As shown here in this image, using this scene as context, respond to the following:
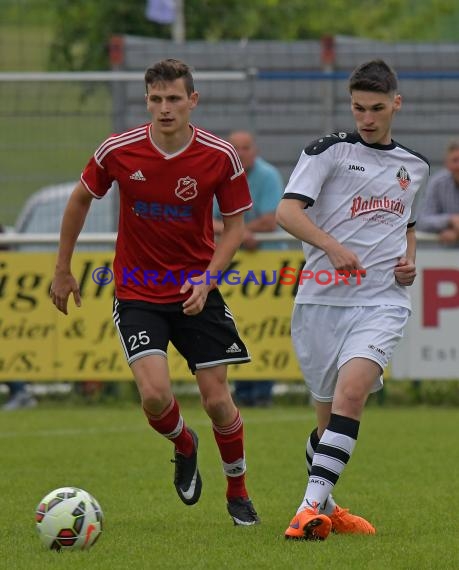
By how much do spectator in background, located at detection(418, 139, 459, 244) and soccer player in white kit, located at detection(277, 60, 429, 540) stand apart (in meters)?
5.80

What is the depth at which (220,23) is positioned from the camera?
20.7 m

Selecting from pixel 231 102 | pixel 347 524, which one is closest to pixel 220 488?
pixel 347 524

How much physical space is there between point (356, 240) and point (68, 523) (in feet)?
6.19

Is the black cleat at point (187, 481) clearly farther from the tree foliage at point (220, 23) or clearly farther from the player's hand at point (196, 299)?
the tree foliage at point (220, 23)

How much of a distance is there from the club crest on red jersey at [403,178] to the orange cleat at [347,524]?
1.60 meters

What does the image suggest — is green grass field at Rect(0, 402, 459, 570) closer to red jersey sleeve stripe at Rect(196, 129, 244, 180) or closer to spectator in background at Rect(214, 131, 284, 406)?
spectator in background at Rect(214, 131, 284, 406)

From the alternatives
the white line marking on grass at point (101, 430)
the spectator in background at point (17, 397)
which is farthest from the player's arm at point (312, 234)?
the spectator in background at point (17, 397)

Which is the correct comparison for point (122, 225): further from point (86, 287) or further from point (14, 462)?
point (86, 287)

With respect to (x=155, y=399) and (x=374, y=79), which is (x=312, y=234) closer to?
(x=374, y=79)

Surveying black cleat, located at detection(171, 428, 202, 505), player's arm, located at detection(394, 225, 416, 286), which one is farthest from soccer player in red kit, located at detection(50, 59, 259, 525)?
player's arm, located at detection(394, 225, 416, 286)

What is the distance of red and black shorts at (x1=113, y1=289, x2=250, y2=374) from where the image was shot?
732 centimetres

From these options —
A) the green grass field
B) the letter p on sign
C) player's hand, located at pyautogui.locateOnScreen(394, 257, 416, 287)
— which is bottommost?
the green grass field

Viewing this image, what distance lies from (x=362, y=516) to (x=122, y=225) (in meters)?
1.95

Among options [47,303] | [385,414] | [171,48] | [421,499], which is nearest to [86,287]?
[47,303]
